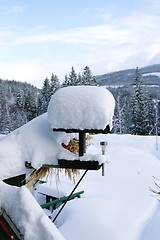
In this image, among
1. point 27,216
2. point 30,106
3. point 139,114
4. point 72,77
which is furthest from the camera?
point 30,106

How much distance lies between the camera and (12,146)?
2619 millimetres

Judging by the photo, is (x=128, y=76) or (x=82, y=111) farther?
(x=128, y=76)

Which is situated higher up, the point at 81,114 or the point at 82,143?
the point at 81,114

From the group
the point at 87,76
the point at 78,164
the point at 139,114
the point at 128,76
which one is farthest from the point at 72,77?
the point at 128,76

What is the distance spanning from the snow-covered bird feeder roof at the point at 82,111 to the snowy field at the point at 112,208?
Answer: 4.67 ft

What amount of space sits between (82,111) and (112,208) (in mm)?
6086

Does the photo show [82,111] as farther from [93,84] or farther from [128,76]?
[128,76]

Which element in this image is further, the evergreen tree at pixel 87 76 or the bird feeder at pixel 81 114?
the evergreen tree at pixel 87 76

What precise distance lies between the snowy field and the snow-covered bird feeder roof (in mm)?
1425

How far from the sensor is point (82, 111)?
8.53 ft

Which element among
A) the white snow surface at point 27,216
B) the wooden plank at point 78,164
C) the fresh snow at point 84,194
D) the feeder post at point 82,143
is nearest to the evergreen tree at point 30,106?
the fresh snow at point 84,194

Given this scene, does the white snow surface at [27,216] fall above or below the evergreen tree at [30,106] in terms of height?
below

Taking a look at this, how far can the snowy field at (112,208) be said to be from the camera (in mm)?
6848

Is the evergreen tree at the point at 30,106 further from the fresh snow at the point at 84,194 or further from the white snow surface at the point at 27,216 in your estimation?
the white snow surface at the point at 27,216
